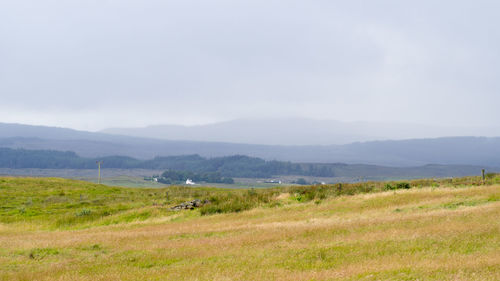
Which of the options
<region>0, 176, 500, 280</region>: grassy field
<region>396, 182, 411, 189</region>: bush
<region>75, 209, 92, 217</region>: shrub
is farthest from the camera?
<region>396, 182, 411, 189</region>: bush

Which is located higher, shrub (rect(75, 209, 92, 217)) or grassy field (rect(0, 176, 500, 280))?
grassy field (rect(0, 176, 500, 280))

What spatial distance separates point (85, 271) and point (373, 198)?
76.7 feet

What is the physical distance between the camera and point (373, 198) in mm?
33500

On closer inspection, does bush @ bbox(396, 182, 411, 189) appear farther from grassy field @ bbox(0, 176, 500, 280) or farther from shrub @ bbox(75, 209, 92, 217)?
shrub @ bbox(75, 209, 92, 217)

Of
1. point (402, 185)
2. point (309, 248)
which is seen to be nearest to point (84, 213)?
point (309, 248)

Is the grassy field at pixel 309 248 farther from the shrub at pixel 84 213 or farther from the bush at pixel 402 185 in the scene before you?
the bush at pixel 402 185

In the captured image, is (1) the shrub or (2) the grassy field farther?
(1) the shrub

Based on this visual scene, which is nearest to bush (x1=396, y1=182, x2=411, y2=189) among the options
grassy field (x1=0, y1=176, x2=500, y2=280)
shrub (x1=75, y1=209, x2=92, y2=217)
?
grassy field (x1=0, y1=176, x2=500, y2=280)

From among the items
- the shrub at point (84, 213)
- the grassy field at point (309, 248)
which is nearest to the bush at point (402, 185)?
the grassy field at point (309, 248)

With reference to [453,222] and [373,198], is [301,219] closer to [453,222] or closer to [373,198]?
[373,198]

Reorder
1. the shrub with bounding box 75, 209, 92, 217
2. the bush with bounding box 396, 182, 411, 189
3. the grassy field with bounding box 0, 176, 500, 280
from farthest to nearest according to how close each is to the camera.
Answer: the bush with bounding box 396, 182, 411, 189 < the shrub with bounding box 75, 209, 92, 217 < the grassy field with bounding box 0, 176, 500, 280

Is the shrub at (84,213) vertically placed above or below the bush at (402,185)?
below

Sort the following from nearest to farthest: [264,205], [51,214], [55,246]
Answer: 1. [55,246]
2. [264,205]
3. [51,214]

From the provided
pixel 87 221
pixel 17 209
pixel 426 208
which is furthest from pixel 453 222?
pixel 17 209
